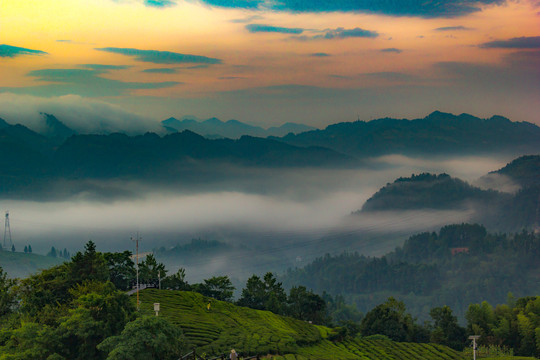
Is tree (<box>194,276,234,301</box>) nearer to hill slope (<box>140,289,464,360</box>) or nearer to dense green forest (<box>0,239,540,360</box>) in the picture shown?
dense green forest (<box>0,239,540,360</box>)

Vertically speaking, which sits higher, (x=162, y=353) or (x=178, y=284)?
(x=178, y=284)

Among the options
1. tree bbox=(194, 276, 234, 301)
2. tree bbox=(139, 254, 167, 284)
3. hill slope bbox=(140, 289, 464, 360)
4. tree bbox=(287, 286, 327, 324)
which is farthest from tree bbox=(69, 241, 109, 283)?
tree bbox=(287, 286, 327, 324)

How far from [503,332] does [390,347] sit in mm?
40644

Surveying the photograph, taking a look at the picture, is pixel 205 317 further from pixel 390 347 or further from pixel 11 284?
pixel 390 347

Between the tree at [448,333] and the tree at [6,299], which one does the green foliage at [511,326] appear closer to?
the tree at [448,333]

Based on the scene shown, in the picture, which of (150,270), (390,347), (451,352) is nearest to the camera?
(390,347)

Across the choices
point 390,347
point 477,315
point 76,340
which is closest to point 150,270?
point 390,347

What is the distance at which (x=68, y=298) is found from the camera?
7475cm

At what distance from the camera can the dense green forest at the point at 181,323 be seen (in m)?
58.1

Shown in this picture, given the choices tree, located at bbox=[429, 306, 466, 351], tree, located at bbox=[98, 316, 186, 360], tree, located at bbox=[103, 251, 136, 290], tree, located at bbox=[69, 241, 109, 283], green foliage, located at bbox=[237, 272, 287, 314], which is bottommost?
tree, located at bbox=[429, 306, 466, 351]

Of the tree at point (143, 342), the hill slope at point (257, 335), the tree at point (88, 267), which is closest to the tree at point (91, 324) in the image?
the tree at point (143, 342)

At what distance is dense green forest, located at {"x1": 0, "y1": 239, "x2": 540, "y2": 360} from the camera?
58.1 meters

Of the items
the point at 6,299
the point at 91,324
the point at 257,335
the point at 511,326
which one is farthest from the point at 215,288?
the point at 91,324

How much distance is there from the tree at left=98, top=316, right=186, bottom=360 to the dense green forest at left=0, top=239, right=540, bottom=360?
0.09m
